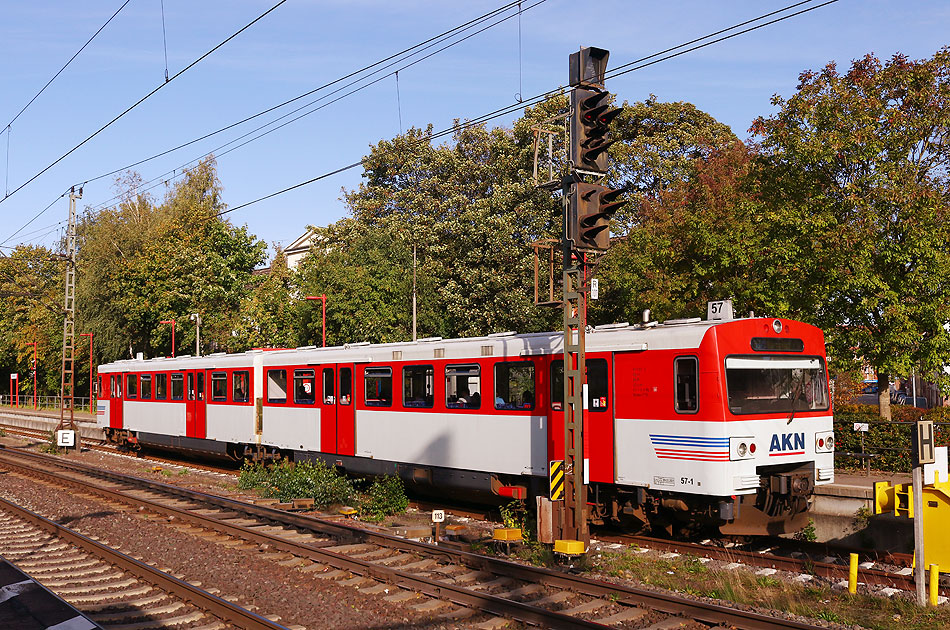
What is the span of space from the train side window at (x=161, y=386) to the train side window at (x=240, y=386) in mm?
5350

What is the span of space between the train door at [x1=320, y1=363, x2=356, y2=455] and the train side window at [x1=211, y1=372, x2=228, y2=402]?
4.95m

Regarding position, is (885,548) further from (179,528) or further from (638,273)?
(638,273)

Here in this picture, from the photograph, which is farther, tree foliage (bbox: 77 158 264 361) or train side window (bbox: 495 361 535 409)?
tree foliage (bbox: 77 158 264 361)

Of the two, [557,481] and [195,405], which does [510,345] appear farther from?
[195,405]

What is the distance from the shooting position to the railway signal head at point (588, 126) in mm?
11508

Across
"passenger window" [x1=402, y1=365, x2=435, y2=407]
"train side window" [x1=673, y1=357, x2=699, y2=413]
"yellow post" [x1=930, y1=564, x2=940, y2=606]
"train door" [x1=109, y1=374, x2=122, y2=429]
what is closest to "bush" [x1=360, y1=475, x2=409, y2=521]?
"passenger window" [x1=402, y1=365, x2=435, y2=407]

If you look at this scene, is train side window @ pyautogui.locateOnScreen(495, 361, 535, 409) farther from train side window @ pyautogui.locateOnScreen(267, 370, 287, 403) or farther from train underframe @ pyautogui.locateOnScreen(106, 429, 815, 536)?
train side window @ pyautogui.locateOnScreen(267, 370, 287, 403)

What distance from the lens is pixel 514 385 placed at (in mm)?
14766

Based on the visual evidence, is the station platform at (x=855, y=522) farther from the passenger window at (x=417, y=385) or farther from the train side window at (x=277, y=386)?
the train side window at (x=277, y=386)

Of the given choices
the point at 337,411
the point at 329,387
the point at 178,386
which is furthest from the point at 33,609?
the point at 178,386

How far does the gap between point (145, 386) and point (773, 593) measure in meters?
23.9

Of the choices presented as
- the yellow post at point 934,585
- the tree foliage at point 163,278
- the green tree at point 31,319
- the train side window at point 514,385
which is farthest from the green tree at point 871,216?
the green tree at point 31,319

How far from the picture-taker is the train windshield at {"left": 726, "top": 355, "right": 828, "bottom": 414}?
483 inches

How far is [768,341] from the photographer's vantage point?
12898 mm
